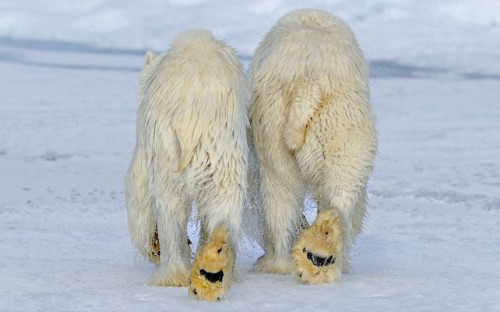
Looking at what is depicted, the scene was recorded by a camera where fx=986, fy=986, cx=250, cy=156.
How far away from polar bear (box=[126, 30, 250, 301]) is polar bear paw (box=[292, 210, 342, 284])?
0.41 m

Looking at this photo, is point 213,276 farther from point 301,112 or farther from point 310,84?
point 310,84

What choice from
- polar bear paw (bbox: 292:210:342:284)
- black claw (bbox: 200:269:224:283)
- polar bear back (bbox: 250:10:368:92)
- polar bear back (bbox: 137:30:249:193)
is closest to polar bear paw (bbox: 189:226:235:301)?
black claw (bbox: 200:269:224:283)

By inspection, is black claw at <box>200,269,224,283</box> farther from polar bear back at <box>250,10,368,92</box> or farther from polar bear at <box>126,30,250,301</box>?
polar bear back at <box>250,10,368,92</box>

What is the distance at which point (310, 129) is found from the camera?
17.5 feet

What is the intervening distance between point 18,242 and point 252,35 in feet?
46.0

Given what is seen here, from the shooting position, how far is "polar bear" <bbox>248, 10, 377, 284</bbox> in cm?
534

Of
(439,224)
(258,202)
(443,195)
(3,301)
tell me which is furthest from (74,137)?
(3,301)

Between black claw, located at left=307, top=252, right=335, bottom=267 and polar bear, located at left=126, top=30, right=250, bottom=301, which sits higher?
polar bear, located at left=126, top=30, right=250, bottom=301

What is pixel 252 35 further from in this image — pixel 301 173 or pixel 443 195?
pixel 301 173

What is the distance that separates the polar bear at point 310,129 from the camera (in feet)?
17.5

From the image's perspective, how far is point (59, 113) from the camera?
14.8m

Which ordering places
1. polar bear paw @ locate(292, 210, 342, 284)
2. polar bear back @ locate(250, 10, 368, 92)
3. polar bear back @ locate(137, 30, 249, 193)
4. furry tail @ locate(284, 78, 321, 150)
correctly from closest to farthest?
1. polar bear back @ locate(137, 30, 249, 193)
2. polar bear paw @ locate(292, 210, 342, 284)
3. furry tail @ locate(284, 78, 321, 150)
4. polar bear back @ locate(250, 10, 368, 92)

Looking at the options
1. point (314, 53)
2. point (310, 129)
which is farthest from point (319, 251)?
point (314, 53)

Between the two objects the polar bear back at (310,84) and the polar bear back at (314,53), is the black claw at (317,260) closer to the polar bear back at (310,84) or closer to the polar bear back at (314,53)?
the polar bear back at (310,84)
